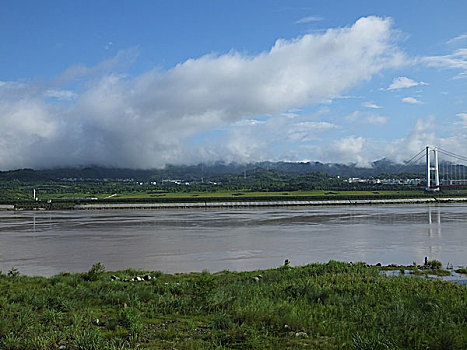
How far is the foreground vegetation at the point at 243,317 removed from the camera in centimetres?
691

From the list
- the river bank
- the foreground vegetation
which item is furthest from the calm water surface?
the river bank

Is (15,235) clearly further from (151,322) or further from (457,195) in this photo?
(457,195)

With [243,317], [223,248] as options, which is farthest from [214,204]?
[243,317]

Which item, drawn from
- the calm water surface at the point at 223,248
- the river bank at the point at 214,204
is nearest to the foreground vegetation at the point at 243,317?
the calm water surface at the point at 223,248

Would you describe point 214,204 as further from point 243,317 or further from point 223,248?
point 243,317

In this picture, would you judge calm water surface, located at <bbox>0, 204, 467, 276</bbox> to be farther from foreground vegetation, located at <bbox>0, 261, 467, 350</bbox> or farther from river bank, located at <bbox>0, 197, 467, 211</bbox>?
river bank, located at <bbox>0, 197, 467, 211</bbox>

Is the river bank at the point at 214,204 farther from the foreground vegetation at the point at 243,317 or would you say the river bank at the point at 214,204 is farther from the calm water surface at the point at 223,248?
the foreground vegetation at the point at 243,317

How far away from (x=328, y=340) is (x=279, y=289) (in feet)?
13.5

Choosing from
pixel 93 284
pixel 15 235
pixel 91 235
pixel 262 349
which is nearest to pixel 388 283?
pixel 262 349

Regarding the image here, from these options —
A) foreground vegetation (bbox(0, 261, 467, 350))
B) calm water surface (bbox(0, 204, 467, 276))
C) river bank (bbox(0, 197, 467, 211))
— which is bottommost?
river bank (bbox(0, 197, 467, 211))

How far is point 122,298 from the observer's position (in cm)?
1029

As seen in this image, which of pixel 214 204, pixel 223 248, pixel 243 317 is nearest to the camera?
pixel 243 317

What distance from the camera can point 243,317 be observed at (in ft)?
27.4

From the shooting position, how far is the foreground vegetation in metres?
6.91
